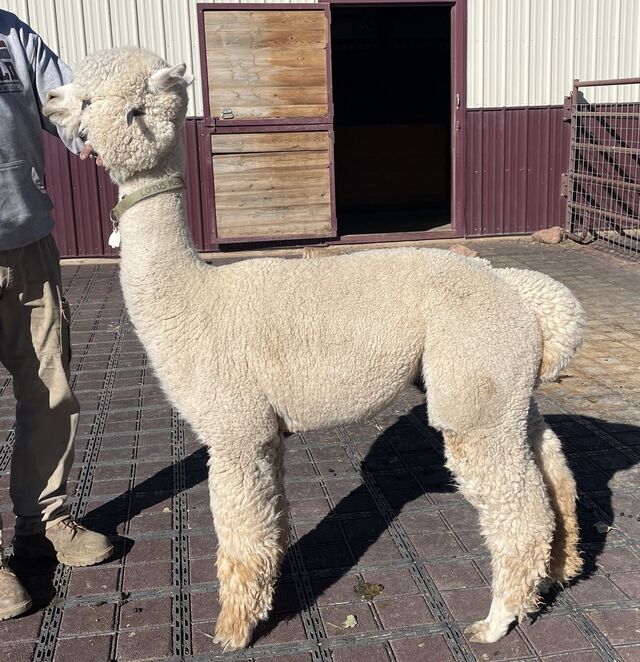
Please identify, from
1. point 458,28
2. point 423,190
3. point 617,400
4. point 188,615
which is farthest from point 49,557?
point 423,190

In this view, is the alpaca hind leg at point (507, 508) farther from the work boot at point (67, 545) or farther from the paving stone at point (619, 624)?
the work boot at point (67, 545)

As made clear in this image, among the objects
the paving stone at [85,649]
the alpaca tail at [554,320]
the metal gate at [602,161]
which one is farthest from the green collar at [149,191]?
the metal gate at [602,161]

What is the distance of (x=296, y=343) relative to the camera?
2850 mm

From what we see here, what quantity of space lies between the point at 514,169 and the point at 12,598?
10020 millimetres

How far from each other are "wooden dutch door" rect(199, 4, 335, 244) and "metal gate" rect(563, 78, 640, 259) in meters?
3.57

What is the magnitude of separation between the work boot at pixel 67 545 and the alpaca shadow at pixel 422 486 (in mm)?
838

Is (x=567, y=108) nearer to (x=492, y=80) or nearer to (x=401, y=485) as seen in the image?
(x=492, y=80)

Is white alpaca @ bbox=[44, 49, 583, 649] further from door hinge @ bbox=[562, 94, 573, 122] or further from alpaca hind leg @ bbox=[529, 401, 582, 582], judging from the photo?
door hinge @ bbox=[562, 94, 573, 122]

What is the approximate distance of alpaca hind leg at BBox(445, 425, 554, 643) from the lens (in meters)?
2.86

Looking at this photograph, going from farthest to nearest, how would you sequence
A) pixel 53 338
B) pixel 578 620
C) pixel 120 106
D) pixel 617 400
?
1. pixel 617 400
2. pixel 53 338
3. pixel 578 620
4. pixel 120 106

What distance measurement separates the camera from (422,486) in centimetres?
430

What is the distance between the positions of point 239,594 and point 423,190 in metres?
15.2

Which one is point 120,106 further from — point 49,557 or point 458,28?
point 458,28

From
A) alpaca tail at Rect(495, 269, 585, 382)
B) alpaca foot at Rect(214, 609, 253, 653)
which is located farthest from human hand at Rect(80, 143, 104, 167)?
alpaca foot at Rect(214, 609, 253, 653)
